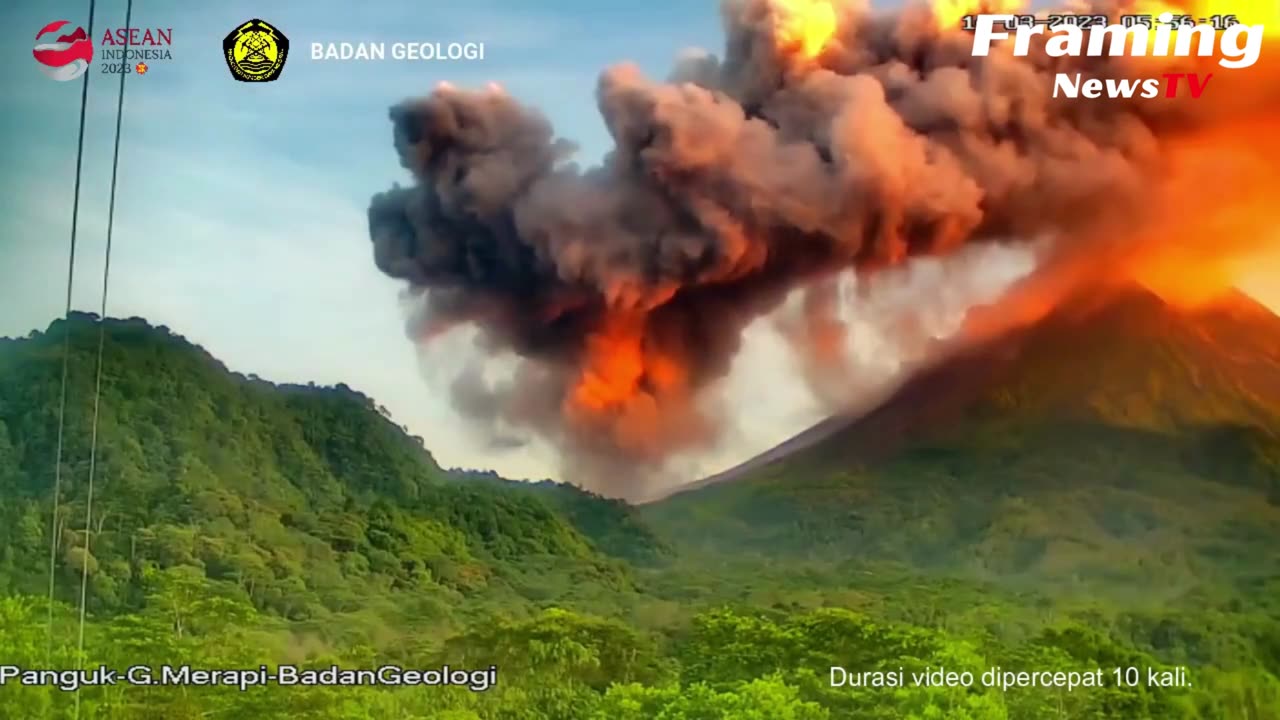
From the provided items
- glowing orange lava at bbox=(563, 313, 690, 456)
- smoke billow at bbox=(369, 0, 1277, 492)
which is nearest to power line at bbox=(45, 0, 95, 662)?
smoke billow at bbox=(369, 0, 1277, 492)

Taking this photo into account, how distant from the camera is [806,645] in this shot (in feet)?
12.8

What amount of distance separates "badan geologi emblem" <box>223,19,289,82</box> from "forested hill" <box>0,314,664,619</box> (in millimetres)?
846

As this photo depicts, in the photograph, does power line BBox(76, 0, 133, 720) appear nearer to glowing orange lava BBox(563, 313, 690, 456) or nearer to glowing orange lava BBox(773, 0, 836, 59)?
glowing orange lava BBox(563, 313, 690, 456)

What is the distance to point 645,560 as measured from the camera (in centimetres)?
405

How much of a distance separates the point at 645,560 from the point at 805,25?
172 cm

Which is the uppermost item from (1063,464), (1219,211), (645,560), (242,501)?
(1219,211)

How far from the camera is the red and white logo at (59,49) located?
3863 millimetres

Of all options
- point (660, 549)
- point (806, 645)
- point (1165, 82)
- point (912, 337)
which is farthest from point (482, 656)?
point (1165, 82)

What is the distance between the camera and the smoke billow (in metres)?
3.85

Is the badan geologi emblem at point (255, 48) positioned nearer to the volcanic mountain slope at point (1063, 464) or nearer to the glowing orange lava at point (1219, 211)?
the volcanic mountain slope at point (1063, 464)

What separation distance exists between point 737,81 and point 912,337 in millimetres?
953

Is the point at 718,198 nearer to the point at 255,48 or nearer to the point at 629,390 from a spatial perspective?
the point at 629,390

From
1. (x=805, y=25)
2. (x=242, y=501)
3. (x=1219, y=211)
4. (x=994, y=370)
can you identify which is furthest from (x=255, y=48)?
(x=1219, y=211)

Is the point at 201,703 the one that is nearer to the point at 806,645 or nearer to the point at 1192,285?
the point at 806,645
